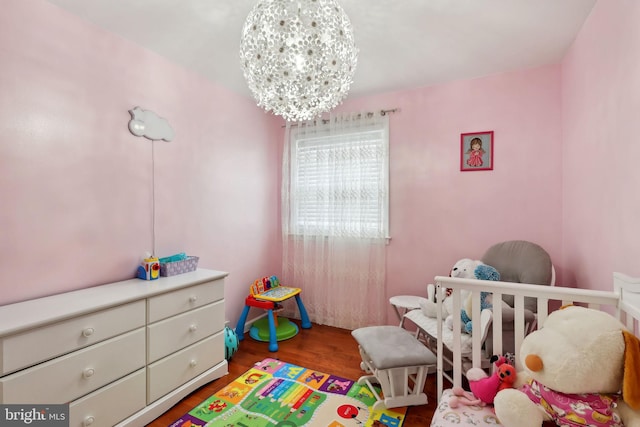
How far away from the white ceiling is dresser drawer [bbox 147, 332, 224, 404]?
7.17 ft

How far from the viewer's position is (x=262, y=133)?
3.35m

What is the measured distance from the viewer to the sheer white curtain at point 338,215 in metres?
3.04

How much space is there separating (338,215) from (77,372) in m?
2.34

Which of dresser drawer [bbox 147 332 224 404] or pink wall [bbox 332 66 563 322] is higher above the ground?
pink wall [bbox 332 66 563 322]

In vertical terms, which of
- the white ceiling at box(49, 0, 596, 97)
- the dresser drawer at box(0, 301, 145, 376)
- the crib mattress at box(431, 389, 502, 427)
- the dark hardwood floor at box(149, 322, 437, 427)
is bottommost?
the dark hardwood floor at box(149, 322, 437, 427)

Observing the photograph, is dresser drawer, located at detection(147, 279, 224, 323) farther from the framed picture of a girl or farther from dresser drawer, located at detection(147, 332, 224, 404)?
the framed picture of a girl

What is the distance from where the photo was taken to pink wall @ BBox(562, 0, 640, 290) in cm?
135

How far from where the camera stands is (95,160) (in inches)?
76.4

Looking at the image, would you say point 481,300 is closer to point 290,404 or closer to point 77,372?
point 290,404

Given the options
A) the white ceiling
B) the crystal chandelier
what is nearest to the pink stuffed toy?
the crystal chandelier

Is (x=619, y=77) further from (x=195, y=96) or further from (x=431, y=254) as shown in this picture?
(x=195, y=96)

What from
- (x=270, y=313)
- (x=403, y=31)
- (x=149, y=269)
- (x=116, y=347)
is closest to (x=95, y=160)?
(x=149, y=269)

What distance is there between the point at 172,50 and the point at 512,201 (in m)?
3.05

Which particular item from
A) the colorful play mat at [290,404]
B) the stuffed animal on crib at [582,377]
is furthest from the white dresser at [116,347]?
the stuffed animal on crib at [582,377]
